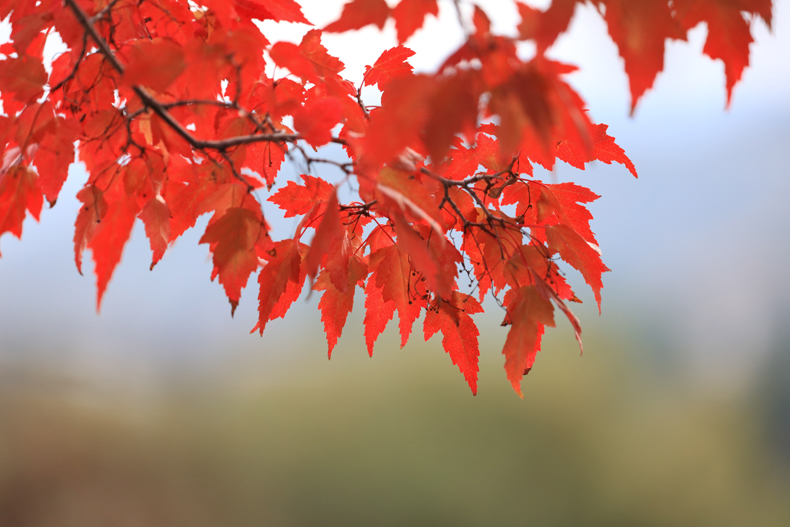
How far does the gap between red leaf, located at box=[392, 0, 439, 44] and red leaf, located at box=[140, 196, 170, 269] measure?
0.38 meters

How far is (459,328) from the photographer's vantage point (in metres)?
0.76

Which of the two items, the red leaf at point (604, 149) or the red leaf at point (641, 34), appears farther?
the red leaf at point (604, 149)

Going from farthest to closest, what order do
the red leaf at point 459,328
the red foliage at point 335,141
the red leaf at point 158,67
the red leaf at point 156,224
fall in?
1. the red leaf at point 459,328
2. the red leaf at point 156,224
3. the red leaf at point 158,67
4. the red foliage at point 335,141

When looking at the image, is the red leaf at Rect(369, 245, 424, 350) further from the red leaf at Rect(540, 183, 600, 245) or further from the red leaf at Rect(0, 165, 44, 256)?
the red leaf at Rect(0, 165, 44, 256)

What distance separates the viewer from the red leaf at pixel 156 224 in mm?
632

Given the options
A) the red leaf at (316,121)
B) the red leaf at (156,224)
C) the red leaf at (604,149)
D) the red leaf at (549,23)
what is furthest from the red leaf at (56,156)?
the red leaf at (604,149)

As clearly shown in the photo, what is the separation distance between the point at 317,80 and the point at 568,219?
0.43 m

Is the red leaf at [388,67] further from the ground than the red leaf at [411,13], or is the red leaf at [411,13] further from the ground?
the red leaf at [388,67]

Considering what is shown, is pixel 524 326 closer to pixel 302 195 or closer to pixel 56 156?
pixel 302 195

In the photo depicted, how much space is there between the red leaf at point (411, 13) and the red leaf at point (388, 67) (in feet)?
1.17

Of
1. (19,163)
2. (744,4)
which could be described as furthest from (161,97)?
(744,4)

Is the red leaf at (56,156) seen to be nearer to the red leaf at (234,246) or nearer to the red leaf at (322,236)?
the red leaf at (234,246)

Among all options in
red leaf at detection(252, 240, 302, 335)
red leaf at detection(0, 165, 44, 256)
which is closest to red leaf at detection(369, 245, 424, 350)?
red leaf at detection(252, 240, 302, 335)

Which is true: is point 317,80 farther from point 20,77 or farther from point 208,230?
point 20,77
